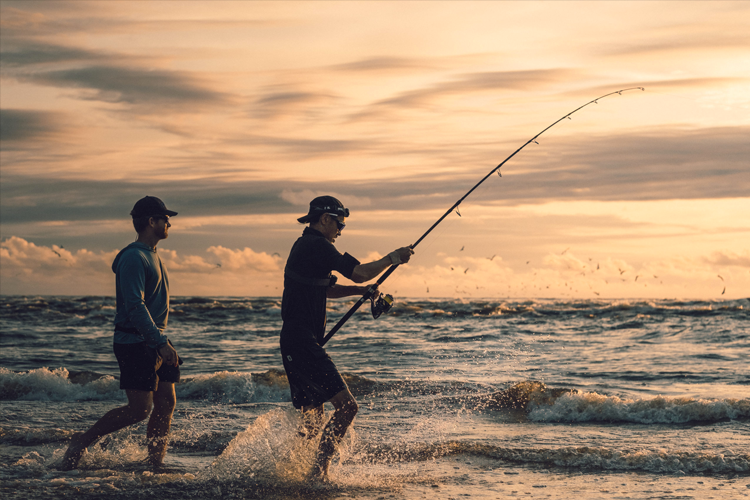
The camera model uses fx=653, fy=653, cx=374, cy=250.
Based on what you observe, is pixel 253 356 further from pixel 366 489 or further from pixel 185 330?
pixel 366 489

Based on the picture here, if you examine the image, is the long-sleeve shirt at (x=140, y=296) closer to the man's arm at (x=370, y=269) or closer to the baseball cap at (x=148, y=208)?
the baseball cap at (x=148, y=208)

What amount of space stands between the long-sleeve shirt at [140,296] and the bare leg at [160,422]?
0.54 meters

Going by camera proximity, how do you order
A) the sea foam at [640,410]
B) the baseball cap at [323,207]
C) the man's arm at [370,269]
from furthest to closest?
the sea foam at [640,410] < the baseball cap at [323,207] < the man's arm at [370,269]

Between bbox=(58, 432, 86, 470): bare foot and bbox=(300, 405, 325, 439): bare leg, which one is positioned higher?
bbox=(300, 405, 325, 439): bare leg

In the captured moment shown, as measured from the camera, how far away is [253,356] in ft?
50.1

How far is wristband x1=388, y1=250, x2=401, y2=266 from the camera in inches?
178

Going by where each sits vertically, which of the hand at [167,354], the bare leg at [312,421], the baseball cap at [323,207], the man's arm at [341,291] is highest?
the baseball cap at [323,207]

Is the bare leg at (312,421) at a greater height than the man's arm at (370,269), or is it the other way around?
the man's arm at (370,269)

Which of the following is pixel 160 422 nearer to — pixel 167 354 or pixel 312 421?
pixel 167 354

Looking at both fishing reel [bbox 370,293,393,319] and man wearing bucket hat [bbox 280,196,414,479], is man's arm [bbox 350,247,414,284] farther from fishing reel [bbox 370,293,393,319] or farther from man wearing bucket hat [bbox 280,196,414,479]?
fishing reel [bbox 370,293,393,319]

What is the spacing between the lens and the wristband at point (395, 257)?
4.52 m

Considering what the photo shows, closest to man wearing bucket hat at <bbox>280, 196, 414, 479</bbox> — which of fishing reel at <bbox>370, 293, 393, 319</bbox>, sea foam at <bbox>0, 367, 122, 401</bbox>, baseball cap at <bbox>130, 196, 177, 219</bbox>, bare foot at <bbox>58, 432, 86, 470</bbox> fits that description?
fishing reel at <bbox>370, 293, 393, 319</bbox>

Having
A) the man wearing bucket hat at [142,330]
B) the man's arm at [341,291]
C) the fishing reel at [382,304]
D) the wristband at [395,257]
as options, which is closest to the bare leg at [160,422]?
the man wearing bucket hat at [142,330]

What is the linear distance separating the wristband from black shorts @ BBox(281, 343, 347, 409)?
30.7 inches
